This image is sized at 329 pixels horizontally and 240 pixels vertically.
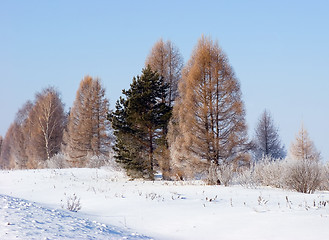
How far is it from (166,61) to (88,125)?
438 inches

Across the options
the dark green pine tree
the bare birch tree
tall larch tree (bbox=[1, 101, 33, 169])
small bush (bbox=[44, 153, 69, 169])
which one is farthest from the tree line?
tall larch tree (bbox=[1, 101, 33, 169])

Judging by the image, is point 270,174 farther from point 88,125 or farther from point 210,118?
point 88,125

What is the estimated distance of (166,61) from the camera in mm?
24547

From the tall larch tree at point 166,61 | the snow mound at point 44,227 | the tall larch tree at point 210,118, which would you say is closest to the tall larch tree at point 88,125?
the tall larch tree at point 166,61

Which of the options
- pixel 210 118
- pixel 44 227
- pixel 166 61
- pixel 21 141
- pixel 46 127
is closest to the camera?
pixel 44 227

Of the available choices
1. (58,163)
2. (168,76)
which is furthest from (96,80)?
(168,76)

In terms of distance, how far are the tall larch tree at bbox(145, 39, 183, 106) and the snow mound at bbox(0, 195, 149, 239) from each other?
59.2ft

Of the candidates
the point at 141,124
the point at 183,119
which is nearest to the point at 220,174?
the point at 183,119

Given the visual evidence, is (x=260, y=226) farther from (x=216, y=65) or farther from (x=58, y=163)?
(x=58, y=163)

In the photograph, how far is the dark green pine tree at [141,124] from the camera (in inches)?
804

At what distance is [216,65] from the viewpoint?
18.2m

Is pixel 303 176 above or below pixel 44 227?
above

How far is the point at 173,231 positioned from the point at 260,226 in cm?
180

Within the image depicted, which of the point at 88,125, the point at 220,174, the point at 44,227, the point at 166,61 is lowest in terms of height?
the point at 44,227
